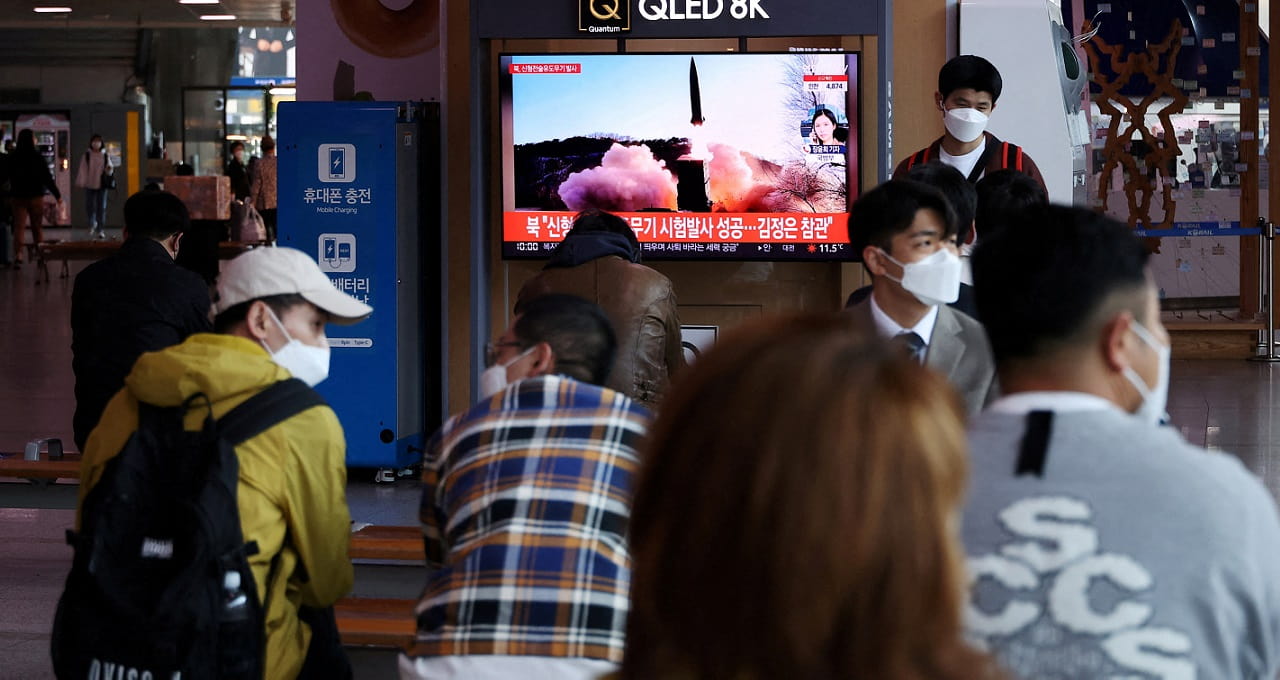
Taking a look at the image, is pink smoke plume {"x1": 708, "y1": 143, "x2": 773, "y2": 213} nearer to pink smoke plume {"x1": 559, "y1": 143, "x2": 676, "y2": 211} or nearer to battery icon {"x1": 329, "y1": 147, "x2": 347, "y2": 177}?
pink smoke plume {"x1": 559, "y1": 143, "x2": 676, "y2": 211}

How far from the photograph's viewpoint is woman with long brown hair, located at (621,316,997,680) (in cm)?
106

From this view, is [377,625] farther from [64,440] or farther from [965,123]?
[64,440]

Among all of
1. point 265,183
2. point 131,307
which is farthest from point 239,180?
point 131,307

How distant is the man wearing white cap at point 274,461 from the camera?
2.72 meters

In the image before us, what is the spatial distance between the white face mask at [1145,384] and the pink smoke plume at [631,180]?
494 cm

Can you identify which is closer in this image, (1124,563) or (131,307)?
(1124,563)

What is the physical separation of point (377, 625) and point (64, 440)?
4.85m

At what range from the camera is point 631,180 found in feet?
22.1

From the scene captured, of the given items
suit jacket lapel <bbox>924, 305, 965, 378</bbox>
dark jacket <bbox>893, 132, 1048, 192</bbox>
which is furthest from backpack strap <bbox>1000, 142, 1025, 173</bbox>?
suit jacket lapel <bbox>924, 305, 965, 378</bbox>

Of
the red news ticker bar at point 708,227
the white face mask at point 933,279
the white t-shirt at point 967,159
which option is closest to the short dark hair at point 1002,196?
the white face mask at point 933,279

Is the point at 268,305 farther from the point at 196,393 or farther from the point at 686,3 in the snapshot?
the point at 686,3

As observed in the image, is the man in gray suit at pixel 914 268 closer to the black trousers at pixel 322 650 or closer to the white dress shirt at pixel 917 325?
the white dress shirt at pixel 917 325

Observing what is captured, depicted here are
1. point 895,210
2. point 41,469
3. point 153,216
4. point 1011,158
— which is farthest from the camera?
point 41,469

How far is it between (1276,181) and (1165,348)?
10507 mm
